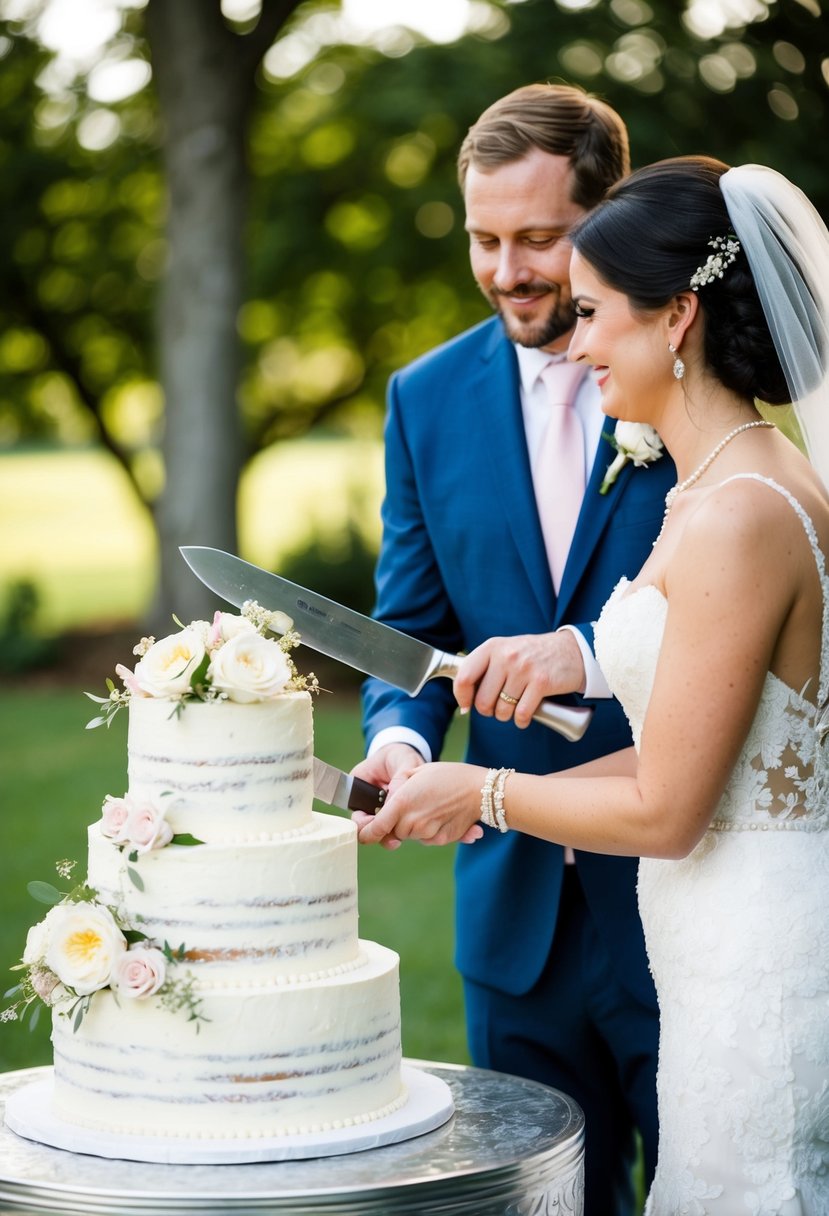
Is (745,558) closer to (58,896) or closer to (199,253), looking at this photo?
(58,896)

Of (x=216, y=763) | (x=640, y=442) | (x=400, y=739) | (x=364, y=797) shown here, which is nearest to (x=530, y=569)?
(x=640, y=442)

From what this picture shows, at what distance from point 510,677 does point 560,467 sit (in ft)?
2.57

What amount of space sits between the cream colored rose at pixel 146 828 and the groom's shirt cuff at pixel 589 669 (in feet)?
3.54

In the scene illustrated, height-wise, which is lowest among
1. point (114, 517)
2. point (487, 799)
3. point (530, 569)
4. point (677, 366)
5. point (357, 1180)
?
point (114, 517)

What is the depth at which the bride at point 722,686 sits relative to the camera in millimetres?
2826

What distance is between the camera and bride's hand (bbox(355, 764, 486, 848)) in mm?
3213

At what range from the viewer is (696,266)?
3053 mm

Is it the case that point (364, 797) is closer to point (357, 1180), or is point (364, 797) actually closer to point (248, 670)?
point (248, 670)

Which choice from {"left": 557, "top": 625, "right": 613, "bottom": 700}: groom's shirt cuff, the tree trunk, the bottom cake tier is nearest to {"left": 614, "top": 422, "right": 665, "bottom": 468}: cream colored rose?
{"left": 557, "top": 625, "right": 613, "bottom": 700}: groom's shirt cuff

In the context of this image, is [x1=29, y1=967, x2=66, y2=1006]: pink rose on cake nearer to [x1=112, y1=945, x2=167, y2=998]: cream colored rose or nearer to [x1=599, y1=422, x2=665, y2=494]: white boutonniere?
[x1=112, y1=945, x2=167, y2=998]: cream colored rose

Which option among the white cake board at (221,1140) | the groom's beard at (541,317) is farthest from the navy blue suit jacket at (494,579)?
the white cake board at (221,1140)

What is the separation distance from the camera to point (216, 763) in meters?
2.81

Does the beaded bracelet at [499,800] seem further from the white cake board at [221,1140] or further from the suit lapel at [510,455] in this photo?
the suit lapel at [510,455]

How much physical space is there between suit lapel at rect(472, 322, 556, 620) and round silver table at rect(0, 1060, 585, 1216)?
1.34 metres
